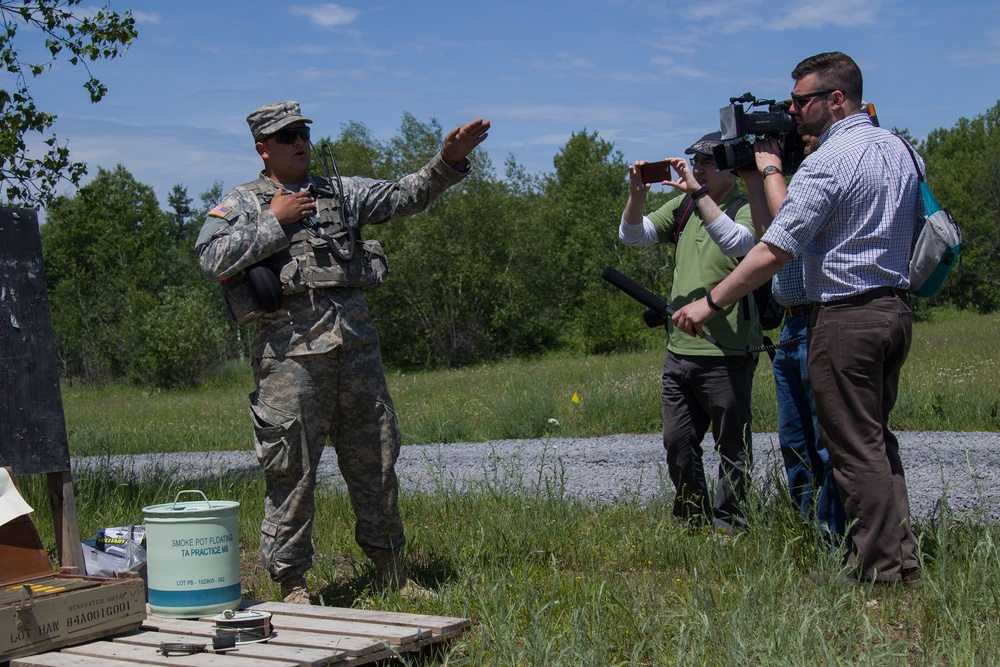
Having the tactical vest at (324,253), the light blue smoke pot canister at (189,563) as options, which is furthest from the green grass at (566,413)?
the light blue smoke pot canister at (189,563)

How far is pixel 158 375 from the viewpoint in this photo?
32719mm

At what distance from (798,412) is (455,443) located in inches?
267

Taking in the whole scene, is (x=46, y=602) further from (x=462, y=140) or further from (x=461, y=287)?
(x=461, y=287)

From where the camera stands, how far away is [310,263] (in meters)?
4.36

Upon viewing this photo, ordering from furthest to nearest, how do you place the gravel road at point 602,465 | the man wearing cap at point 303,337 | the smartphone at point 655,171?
the gravel road at point 602,465, the smartphone at point 655,171, the man wearing cap at point 303,337

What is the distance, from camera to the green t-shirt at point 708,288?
Answer: 5.17 meters

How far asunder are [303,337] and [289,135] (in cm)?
97

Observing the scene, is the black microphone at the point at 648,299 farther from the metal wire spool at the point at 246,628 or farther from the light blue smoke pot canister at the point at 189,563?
the metal wire spool at the point at 246,628

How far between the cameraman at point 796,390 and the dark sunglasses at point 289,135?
212cm

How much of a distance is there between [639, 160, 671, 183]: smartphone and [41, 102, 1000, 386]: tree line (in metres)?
24.1

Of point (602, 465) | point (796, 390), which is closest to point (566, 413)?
point (602, 465)

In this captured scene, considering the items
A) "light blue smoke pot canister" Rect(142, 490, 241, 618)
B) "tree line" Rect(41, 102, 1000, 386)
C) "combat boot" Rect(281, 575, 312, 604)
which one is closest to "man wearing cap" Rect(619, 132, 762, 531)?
"combat boot" Rect(281, 575, 312, 604)

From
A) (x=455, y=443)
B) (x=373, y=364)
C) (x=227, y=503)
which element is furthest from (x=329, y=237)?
→ (x=455, y=443)

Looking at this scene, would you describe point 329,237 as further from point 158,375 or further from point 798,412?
point 158,375
